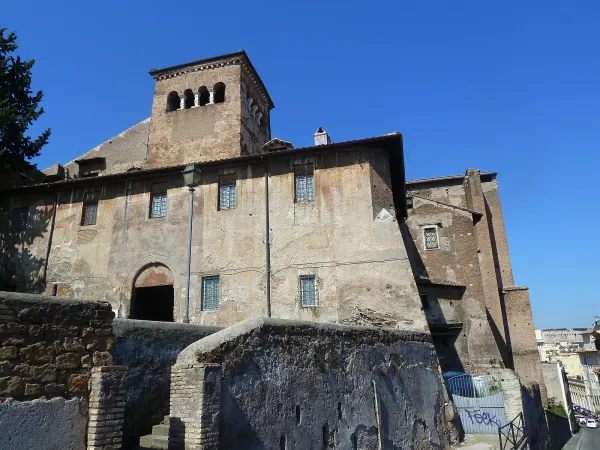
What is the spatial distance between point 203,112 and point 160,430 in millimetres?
19876

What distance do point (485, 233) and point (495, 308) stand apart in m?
4.94

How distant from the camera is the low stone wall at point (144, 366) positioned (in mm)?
6941

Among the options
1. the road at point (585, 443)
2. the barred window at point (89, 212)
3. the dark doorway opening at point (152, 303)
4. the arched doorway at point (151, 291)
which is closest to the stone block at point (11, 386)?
the arched doorway at point (151, 291)

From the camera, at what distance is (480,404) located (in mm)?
14453

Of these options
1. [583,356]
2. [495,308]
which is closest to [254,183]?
[495,308]

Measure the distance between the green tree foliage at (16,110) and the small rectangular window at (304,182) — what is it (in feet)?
40.7

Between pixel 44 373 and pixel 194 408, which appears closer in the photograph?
pixel 44 373

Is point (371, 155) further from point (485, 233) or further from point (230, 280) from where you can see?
point (485, 233)

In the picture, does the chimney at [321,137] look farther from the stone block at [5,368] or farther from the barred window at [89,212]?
the stone block at [5,368]

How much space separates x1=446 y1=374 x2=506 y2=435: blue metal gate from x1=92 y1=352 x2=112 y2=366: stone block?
11.7m

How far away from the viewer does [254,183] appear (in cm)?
1781

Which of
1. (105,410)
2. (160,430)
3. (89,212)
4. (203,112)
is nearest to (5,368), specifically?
(105,410)

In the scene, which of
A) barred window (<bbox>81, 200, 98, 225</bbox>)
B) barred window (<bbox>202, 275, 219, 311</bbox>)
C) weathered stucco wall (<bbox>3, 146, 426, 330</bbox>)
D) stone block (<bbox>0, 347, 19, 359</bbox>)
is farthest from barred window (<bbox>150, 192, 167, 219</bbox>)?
stone block (<bbox>0, 347, 19, 359</bbox>)

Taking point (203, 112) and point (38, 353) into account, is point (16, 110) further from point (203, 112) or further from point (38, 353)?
point (38, 353)
